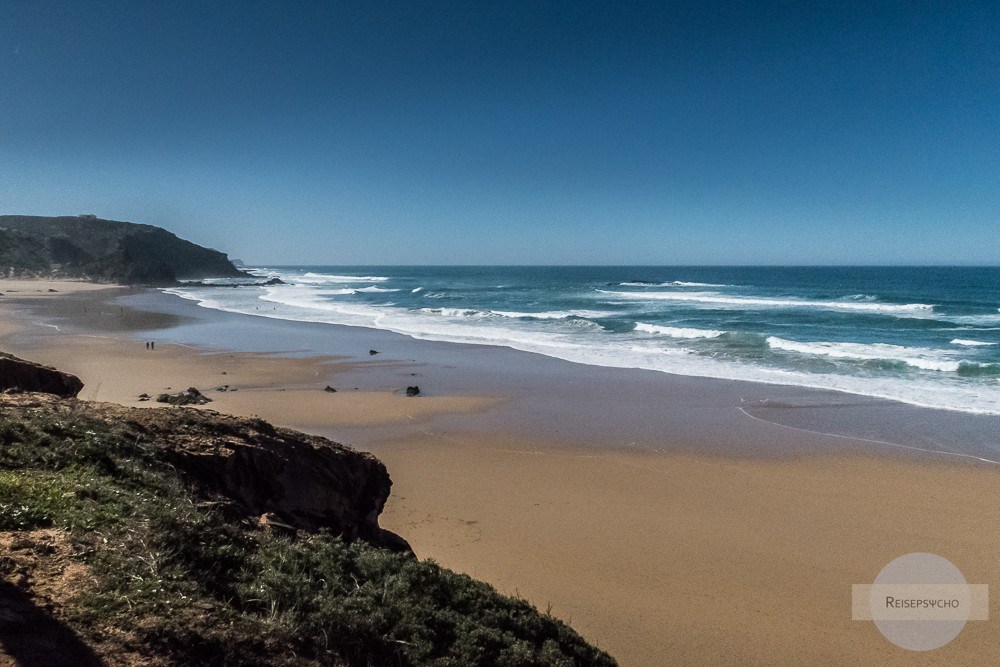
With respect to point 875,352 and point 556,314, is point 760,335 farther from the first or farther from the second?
point 556,314

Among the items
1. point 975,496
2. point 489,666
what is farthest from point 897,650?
point 975,496

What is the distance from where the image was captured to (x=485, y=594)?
163 inches

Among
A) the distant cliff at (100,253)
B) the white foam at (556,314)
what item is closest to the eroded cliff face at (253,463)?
the white foam at (556,314)

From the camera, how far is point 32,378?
21.5 feet

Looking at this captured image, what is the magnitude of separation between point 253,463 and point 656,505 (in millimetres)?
5577

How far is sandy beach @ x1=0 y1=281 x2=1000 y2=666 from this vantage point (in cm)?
568

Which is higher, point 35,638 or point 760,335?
point 35,638

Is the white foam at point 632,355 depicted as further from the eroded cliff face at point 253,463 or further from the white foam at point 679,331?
the eroded cliff face at point 253,463

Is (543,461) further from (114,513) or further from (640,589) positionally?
(114,513)

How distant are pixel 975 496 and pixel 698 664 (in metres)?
6.53

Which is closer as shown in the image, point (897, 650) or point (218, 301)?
point (897, 650)

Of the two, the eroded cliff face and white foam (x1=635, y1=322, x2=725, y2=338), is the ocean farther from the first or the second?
the eroded cliff face

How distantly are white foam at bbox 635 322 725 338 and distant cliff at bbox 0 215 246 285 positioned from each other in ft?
228

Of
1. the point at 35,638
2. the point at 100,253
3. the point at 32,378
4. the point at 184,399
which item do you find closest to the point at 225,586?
the point at 35,638
